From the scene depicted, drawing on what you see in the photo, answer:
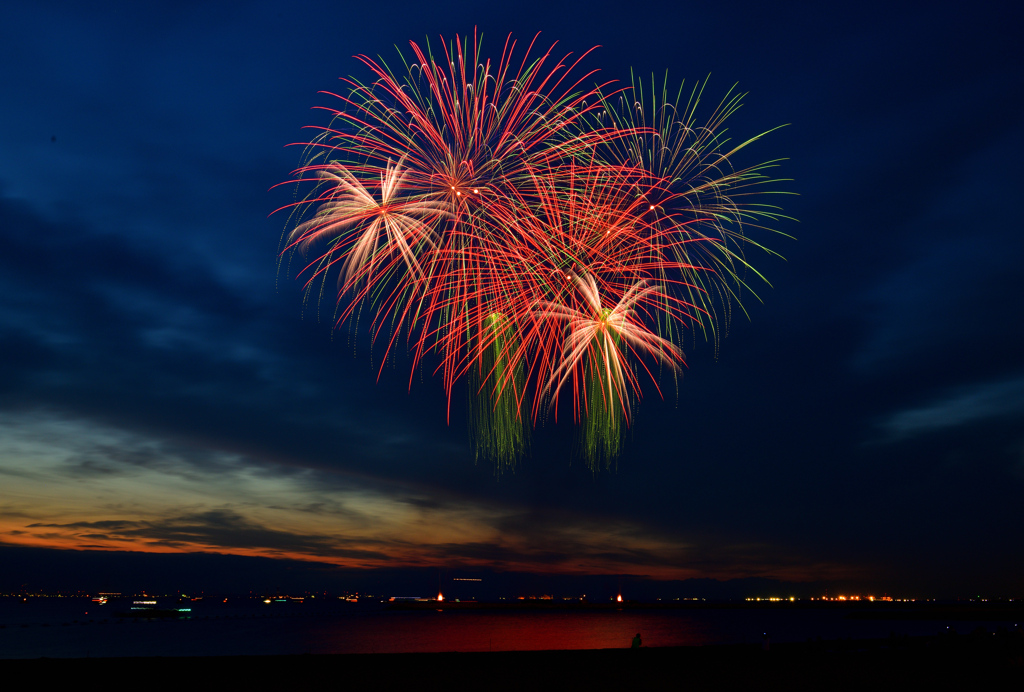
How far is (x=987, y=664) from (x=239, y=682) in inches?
1121

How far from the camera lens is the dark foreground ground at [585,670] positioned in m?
22.2

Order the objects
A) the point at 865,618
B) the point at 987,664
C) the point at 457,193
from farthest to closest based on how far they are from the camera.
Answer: the point at 865,618 < the point at 987,664 < the point at 457,193

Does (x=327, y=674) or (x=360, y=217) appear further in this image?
(x=327, y=674)

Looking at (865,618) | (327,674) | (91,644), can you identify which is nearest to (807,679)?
(327,674)

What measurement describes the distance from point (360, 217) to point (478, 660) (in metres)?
21.8

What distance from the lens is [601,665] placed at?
2792cm

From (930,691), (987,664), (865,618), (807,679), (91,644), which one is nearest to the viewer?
(930,691)

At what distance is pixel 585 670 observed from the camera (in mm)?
26250

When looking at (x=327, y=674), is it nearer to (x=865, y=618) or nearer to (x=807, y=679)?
(x=807, y=679)

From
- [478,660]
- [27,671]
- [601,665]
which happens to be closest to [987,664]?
[601,665]

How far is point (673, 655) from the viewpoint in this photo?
102 feet

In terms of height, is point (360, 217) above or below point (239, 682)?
above

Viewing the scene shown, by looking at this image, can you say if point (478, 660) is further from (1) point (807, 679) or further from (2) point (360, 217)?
(2) point (360, 217)

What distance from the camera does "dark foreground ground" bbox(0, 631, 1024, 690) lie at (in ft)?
72.7
